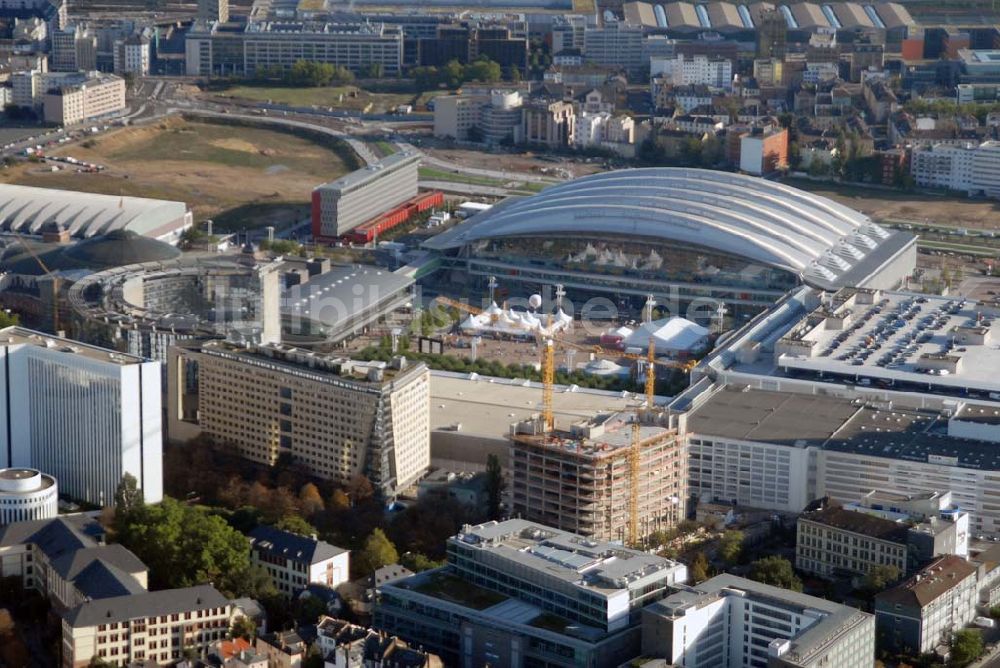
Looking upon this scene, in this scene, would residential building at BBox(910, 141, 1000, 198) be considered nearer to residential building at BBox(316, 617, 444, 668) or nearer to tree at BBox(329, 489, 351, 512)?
tree at BBox(329, 489, 351, 512)

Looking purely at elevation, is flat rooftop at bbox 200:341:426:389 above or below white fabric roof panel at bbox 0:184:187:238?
above

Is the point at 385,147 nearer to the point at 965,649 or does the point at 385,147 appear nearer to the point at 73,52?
the point at 73,52

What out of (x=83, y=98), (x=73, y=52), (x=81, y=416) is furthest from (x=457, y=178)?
(x=81, y=416)

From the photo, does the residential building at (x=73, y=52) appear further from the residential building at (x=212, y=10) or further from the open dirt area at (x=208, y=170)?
the open dirt area at (x=208, y=170)

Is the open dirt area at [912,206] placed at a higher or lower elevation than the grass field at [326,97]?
lower

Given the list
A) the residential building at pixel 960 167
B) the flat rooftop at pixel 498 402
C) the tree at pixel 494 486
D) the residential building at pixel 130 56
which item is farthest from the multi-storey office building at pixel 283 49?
the tree at pixel 494 486

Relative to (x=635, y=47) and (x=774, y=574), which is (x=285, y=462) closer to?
(x=774, y=574)

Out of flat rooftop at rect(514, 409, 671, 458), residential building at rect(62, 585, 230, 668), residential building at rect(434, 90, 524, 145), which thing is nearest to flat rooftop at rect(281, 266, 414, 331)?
flat rooftop at rect(514, 409, 671, 458)
